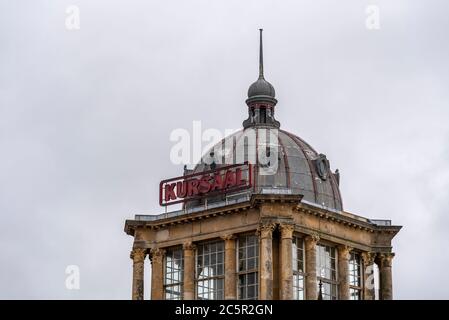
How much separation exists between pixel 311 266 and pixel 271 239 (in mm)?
4794

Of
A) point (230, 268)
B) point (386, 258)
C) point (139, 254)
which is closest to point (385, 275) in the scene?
point (386, 258)

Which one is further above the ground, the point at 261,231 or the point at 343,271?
the point at 261,231

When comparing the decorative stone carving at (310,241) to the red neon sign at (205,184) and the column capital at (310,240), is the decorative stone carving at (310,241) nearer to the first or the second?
the column capital at (310,240)

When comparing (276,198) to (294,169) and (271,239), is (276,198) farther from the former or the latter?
(294,169)

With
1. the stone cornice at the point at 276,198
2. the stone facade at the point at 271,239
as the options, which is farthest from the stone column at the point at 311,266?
the stone cornice at the point at 276,198

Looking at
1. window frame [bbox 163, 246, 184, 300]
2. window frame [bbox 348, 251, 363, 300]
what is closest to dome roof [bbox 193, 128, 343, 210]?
window frame [bbox 348, 251, 363, 300]

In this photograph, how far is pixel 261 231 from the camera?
120 meters

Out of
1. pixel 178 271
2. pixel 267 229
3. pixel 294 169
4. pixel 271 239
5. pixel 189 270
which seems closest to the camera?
pixel 267 229

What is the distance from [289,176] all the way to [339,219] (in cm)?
577

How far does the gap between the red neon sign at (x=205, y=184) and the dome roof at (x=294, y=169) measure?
1.60m

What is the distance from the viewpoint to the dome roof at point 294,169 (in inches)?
4980
